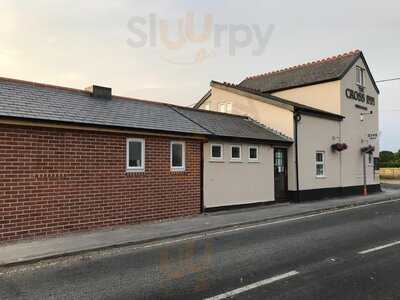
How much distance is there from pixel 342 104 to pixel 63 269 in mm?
18284

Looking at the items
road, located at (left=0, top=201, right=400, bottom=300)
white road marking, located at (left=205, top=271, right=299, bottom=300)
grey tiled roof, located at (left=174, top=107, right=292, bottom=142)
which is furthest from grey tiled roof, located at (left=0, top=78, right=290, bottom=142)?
white road marking, located at (left=205, top=271, right=299, bottom=300)

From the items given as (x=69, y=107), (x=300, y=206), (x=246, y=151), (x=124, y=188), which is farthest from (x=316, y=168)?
(x=69, y=107)

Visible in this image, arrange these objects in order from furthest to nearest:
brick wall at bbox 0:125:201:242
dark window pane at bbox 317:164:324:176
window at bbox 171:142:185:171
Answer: dark window pane at bbox 317:164:324:176, window at bbox 171:142:185:171, brick wall at bbox 0:125:201:242

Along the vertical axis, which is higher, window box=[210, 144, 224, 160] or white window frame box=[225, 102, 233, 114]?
white window frame box=[225, 102, 233, 114]

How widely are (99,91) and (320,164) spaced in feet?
38.2

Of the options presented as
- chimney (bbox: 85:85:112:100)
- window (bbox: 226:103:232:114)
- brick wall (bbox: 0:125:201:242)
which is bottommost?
brick wall (bbox: 0:125:201:242)

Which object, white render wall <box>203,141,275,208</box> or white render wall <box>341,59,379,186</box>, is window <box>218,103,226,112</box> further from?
white render wall <box>341,59,379,186</box>

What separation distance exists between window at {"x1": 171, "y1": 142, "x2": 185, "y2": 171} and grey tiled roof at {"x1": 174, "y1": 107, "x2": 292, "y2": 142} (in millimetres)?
1493

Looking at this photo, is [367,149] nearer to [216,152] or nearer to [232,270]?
[216,152]

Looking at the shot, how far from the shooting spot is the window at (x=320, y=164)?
20625 mm

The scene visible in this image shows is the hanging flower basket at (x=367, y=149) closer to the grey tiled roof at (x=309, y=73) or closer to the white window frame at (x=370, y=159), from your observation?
the white window frame at (x=370, y=159)

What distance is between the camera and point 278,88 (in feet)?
79.5

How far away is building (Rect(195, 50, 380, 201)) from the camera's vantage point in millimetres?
19281

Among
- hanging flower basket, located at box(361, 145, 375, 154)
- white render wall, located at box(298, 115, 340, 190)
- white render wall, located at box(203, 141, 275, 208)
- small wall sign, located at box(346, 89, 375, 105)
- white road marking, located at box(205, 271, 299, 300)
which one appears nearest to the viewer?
white road marking, located at box(205, 271, 299, 300)
